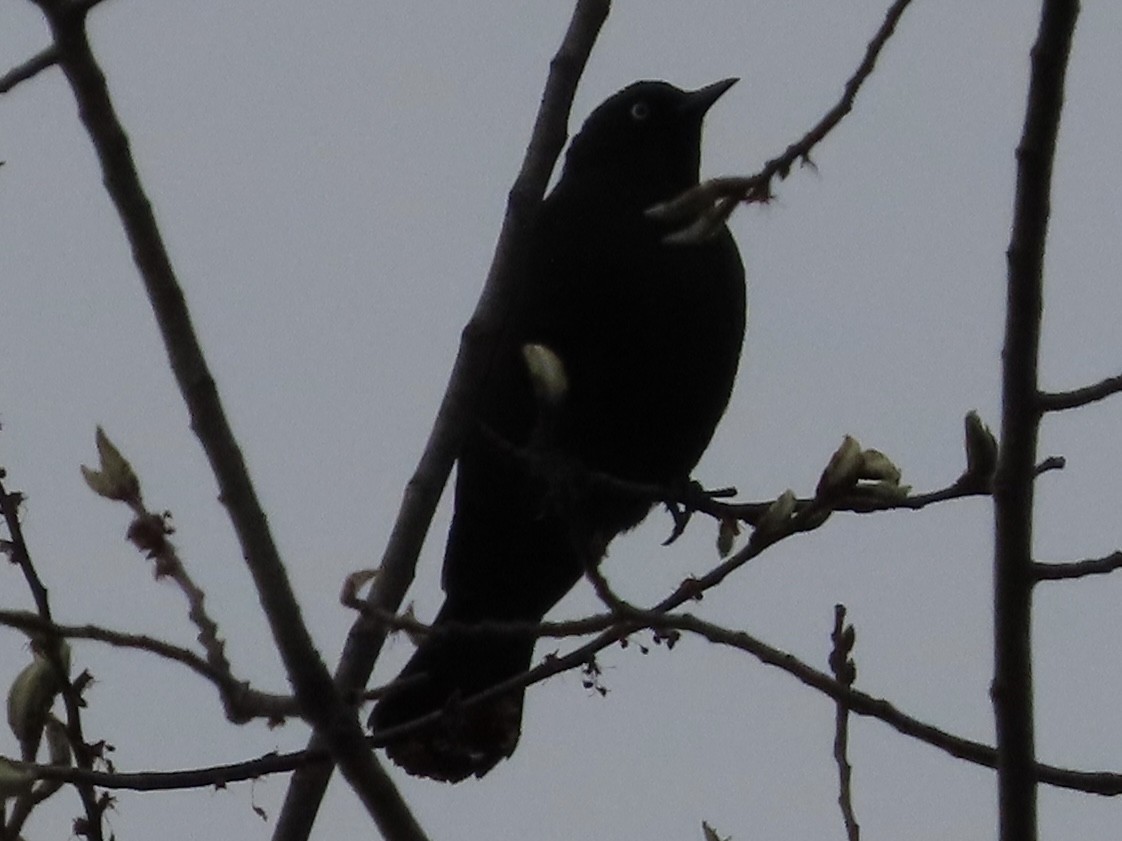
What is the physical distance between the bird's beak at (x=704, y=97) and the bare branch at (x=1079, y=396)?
3.15 metres

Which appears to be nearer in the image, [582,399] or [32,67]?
[32,67]

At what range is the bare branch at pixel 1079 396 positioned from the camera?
1.94 metres

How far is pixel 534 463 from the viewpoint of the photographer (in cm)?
258

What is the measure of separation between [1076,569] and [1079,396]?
0.20 meters

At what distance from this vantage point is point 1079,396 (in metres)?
2.01

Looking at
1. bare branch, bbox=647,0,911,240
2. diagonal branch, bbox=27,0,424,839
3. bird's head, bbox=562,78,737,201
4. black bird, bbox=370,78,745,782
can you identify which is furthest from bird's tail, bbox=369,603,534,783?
bird's head, bbox=562,78,737,201

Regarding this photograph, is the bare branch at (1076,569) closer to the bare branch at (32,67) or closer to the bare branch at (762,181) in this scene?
the bare branch at (762,181)

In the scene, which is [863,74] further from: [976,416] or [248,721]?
[248,721]

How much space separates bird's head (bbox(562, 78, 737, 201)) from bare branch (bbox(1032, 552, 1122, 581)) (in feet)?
9.33

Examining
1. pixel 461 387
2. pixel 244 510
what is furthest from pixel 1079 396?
pixel 461 387

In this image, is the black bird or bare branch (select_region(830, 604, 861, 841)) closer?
bare branch (select_region(830, 604, 861, 841))

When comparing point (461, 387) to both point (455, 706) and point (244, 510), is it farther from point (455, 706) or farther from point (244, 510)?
point (244, 510)

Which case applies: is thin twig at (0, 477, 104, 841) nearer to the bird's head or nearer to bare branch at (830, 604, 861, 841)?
bare branch at (830, 604, 861, 841)

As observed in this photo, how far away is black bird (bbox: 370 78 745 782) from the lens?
449cm
